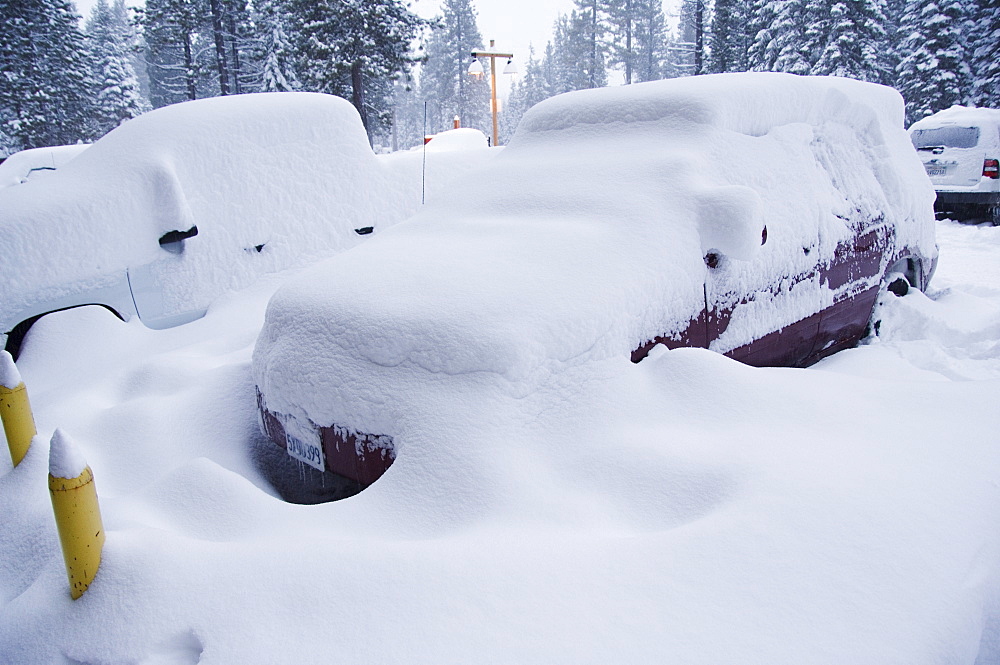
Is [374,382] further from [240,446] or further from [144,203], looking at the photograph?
[144,203]

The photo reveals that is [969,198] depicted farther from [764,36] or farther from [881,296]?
[764,36]

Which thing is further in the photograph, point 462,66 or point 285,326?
point 462,66

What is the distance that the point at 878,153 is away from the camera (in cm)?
Answer: 462

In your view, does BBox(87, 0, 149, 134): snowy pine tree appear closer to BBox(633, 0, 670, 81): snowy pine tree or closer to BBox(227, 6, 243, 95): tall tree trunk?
BBox(227, 6, 243, 95): tall tree trunk

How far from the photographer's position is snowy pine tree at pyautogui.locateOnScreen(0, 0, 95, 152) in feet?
80.4

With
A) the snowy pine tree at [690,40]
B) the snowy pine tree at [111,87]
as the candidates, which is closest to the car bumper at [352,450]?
the snowy pine tree at [690,40]

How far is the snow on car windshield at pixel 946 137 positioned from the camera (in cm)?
1027

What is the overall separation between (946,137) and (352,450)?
11.9 meters

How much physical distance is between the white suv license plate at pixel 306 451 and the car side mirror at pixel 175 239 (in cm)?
296

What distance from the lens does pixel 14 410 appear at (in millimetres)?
3201

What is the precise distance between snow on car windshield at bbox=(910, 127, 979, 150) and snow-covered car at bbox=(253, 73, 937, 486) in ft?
23.4

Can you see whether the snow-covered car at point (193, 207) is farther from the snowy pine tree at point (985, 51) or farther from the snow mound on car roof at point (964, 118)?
the snowy pine tree at point (985, 51)

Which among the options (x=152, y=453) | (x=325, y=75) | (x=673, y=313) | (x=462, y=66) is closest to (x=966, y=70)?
(x=325, y=75)

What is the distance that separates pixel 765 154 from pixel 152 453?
371cm
